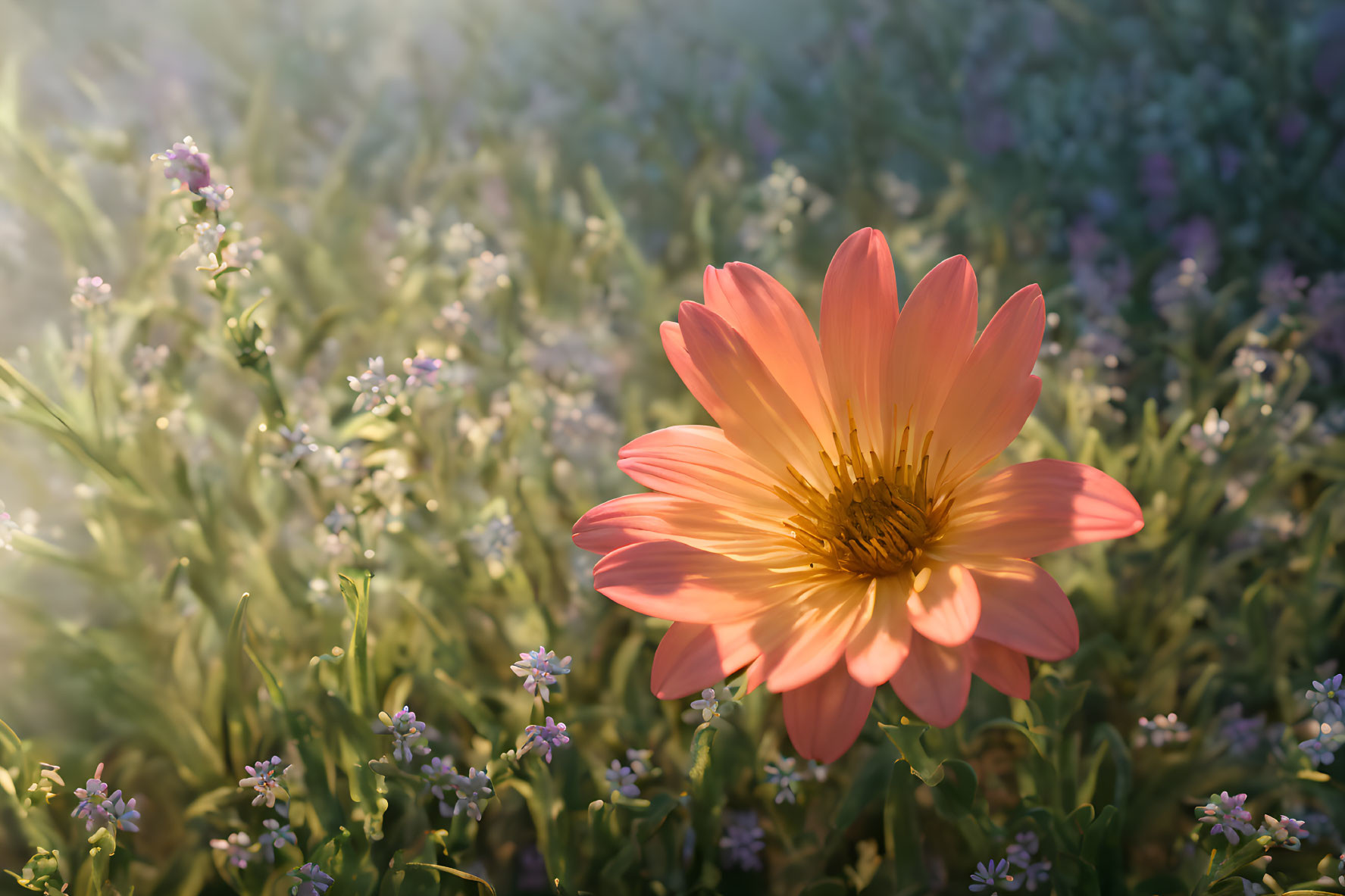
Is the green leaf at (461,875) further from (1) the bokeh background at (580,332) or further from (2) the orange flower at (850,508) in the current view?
(2) the orange flower at (850,508)

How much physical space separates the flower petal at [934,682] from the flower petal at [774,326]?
32 cm

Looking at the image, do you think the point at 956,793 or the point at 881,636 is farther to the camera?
the point at 956,793

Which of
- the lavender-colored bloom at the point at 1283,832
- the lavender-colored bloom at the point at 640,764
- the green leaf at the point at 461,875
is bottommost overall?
the lavender-colored bloom at the point at 1283,832

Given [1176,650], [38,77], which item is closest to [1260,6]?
[1176,650]

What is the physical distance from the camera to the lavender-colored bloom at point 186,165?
937mm

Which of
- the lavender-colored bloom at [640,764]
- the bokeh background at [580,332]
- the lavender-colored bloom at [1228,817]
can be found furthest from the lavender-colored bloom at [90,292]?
the lavender-colored bloom at [1228,817]

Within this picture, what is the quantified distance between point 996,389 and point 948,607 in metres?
0.22

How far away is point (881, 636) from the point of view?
0.77 m

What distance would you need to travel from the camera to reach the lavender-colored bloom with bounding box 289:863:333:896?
2.81ft

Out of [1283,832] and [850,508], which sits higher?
[850,508]

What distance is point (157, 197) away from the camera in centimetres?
158

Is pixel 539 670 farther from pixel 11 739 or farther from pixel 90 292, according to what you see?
pixel 90 292

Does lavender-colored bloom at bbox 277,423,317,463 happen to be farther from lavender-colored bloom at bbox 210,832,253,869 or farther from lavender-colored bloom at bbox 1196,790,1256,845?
lavender-colored bloom at bbox 1196,790,1256,845

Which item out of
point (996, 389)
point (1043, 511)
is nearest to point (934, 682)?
point (1043, 511)
